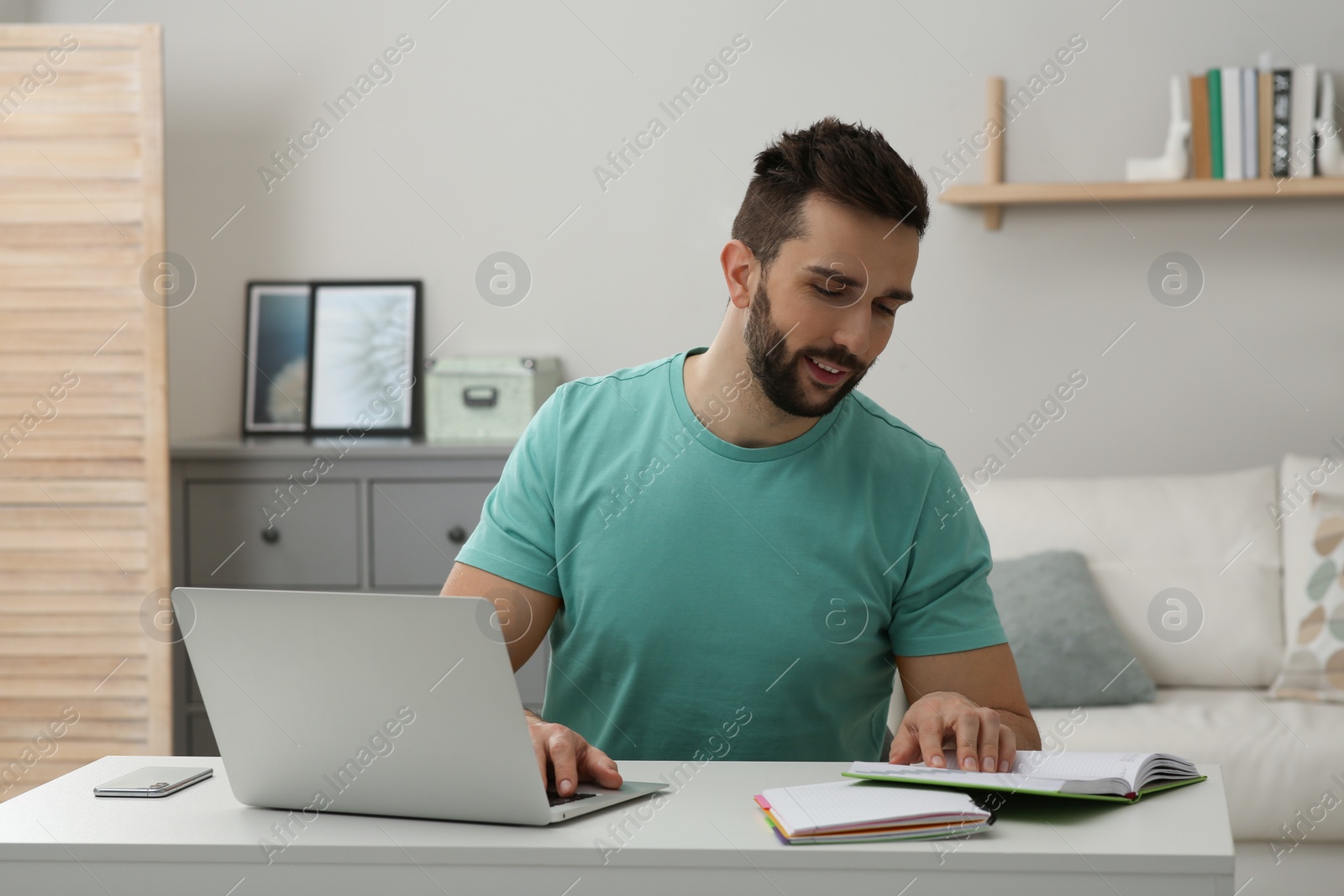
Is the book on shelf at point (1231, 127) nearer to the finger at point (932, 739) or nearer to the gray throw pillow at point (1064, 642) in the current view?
the gray throw pillow at point (1064, 642)

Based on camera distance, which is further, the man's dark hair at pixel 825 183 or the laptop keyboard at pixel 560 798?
the man's dark hair at pixel 825 183

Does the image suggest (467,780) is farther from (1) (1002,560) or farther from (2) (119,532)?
(2) (119,532)

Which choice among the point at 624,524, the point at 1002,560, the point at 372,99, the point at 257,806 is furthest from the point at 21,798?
the point at 372,99

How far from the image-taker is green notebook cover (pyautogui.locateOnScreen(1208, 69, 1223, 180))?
9.66 ft

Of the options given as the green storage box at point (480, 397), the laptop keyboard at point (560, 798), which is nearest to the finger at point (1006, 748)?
the laptop keyboard at point (560, 798)

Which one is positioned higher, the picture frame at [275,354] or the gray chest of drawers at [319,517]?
the picture frame at [275,354]

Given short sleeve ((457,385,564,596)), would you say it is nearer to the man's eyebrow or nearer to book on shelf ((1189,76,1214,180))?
the man's eyebrow

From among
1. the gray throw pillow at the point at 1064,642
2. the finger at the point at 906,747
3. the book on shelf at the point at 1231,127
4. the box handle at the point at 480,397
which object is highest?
the book on shelf at the point at 1231,127

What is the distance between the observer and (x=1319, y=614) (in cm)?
262

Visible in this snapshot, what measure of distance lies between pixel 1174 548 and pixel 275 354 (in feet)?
7.73

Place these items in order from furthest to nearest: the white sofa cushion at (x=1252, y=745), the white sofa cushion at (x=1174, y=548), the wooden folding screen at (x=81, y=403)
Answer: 1. the wooden folding screen at (x=81, y=403)
2. the white sofa cushion at (x=1174, y=548)
3. the white sofa cushion at (x=1252, y=745)

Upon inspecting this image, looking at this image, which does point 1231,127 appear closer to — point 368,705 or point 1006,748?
point 1006,748

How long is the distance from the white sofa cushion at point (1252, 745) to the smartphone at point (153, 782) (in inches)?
66.0

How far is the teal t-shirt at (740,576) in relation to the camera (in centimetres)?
142
